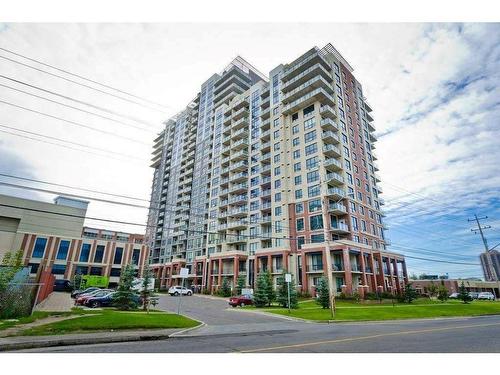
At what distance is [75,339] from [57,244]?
213 ft

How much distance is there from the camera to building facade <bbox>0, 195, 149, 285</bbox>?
59.5 meters

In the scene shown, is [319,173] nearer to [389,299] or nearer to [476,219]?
[389,299]

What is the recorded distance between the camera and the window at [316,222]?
4517 centimetres

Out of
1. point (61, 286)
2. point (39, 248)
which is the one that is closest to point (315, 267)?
point (61, 286)

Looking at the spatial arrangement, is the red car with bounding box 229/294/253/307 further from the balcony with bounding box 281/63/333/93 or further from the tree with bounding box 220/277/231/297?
the balcony with bounding box 281/63/333/93

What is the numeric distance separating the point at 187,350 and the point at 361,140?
189ft

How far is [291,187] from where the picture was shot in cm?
5153

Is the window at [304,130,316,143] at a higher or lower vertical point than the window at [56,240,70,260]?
higher

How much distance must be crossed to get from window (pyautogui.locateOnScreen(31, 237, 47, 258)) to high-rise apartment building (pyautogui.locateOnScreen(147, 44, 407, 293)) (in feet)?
93.8

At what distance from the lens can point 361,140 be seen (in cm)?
5834

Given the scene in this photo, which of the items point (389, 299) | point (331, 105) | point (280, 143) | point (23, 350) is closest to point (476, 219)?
point (389, 299)

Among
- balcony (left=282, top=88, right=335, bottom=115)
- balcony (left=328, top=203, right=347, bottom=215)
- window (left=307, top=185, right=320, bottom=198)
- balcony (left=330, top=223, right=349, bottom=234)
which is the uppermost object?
balcony (left=282, top=88, right=335, bottom=115)

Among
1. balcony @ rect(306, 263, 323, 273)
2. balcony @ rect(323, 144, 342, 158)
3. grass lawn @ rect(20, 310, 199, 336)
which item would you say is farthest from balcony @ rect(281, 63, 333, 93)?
grass lawn @ rect(20, 310, 199, 336)

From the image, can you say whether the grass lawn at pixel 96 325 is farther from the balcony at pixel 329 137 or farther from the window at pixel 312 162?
the balcony at pixel 329 137
